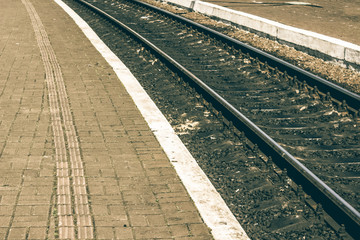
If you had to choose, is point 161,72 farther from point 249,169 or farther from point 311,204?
point 311,204

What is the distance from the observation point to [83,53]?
10641 millimetres

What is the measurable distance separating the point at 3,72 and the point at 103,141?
12.0 feet

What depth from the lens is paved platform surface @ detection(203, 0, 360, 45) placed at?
43.6 ft

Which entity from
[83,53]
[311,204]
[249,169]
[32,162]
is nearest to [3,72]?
[83,53]

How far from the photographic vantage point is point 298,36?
1153 centimetres

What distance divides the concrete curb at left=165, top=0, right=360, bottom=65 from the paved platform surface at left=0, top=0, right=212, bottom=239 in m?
4.61

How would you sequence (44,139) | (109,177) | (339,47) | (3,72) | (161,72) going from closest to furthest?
(109,177)
(44,139)
(3,72)
(161,72)
(339,47)

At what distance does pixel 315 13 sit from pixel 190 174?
12.5 metres

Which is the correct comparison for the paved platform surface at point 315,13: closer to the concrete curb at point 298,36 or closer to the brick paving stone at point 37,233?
the concrete curb at point 298,36

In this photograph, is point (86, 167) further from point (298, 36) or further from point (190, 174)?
point (298, 36)

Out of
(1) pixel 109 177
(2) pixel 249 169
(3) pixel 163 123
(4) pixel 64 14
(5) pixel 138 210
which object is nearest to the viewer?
(5) pixel 138 210

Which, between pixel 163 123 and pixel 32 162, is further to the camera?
pixel 163 123

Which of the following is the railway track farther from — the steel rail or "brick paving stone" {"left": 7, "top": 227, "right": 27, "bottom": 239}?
"brick paving stone" {"left": 7, "top": 227, "right": 27, "bottom": 239}

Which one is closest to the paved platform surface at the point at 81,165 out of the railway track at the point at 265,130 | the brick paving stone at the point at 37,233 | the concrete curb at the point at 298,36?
the brick paving stone at the point at 37,233
